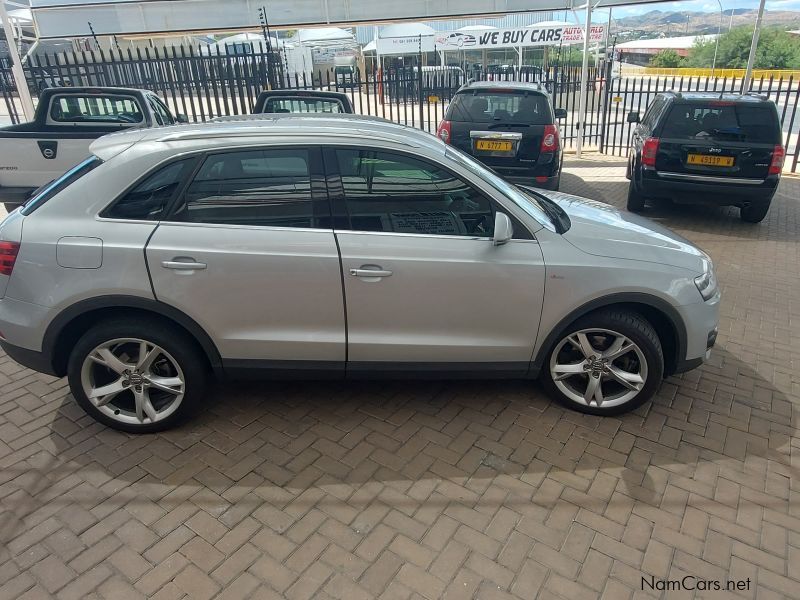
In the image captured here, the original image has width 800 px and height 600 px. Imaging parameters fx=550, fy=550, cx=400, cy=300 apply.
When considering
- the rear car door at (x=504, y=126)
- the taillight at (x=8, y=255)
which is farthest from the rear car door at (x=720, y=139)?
the taillight at (x=8, y=255)

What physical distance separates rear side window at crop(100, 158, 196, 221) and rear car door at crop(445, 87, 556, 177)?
521 cm

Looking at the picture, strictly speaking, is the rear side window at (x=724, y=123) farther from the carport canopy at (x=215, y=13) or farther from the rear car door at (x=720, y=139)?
the carport canopy at (x=215, y=13)

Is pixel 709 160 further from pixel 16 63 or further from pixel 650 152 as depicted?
pixel 16 63

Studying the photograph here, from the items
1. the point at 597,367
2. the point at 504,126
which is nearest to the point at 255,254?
the point at 597,367

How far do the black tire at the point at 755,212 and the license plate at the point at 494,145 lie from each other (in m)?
3.33

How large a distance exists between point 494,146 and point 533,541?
5.92 m

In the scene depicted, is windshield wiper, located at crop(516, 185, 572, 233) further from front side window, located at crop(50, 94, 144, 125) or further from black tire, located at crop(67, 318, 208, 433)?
front side window, located at crop(50, 94, 144, 125)

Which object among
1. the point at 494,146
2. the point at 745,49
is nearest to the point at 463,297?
the point at 494,146

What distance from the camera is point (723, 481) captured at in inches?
114

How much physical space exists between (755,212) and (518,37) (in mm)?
13096

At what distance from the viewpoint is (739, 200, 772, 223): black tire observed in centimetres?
733

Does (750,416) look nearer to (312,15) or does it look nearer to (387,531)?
(387,531)

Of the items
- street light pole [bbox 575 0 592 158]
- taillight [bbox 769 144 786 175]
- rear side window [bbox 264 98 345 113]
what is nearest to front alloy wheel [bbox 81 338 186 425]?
rear side window [bbox 264 98 345 113]

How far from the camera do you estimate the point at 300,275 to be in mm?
2961
